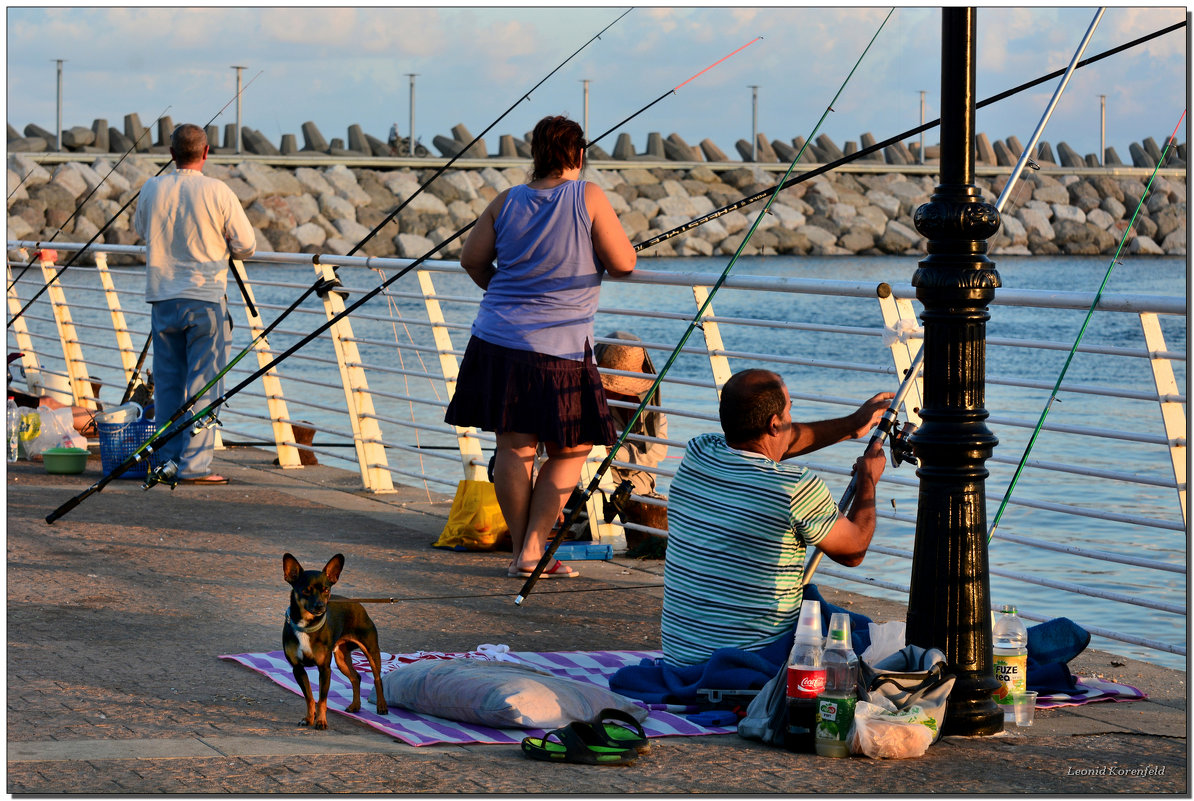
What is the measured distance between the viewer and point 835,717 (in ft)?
11.6

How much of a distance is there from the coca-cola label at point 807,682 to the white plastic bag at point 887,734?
0.10 m

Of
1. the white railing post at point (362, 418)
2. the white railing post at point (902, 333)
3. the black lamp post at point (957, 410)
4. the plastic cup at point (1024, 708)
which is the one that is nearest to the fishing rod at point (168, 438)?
the white railing post at point (362, 418)

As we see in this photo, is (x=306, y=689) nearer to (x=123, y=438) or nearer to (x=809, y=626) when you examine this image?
(x=809, y=626)

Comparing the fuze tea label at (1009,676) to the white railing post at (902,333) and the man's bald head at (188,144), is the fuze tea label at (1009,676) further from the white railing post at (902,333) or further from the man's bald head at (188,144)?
the man's bald head at (188,144)

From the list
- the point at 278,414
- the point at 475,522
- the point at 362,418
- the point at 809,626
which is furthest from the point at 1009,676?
the point at 278,414

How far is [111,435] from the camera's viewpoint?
319 inches

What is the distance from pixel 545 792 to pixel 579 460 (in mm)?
2491

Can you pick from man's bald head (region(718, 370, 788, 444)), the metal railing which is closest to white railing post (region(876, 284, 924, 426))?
the metal railing

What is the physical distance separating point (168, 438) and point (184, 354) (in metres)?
1.10

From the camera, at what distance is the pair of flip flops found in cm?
347

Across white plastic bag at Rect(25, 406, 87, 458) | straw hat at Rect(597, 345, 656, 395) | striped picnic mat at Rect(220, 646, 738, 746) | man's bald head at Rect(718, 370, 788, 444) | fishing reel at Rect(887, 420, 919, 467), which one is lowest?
striped picnic mat at Rect(220, 646, 738, 746)

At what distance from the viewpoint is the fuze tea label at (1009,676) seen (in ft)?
12.7

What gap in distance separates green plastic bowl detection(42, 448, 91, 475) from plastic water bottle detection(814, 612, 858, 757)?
5833 millimetres

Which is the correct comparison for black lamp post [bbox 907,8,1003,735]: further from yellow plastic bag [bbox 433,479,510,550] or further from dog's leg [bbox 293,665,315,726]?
yellow plastic bag [bbox 433,479,510,550]
